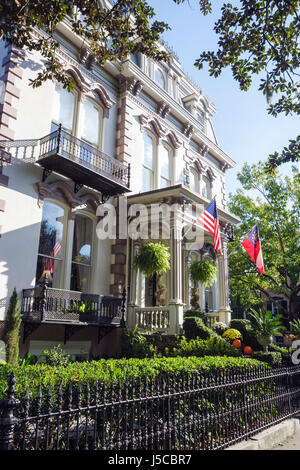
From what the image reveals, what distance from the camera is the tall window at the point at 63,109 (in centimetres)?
1241

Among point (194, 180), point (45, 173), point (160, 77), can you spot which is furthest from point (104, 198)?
point (160, 77)

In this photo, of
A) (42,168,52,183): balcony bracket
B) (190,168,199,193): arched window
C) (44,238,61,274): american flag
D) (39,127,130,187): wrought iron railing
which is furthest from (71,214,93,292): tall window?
(190,168,199,193): arched window

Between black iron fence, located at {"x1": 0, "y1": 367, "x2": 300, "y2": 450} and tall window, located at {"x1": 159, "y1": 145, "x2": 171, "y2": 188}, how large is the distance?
416 inches

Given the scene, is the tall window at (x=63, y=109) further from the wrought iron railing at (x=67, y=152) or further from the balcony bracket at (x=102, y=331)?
the balcony bracket at (x=102, y=331)

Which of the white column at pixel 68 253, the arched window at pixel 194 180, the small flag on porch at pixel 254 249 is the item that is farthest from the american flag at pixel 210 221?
the arched window at pixel 194 180

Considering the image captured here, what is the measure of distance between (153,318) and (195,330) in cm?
159

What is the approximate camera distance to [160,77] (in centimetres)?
1811

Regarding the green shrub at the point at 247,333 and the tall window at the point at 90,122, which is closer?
the green shrub at the point at 247,333

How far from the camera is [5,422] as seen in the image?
3.22 m

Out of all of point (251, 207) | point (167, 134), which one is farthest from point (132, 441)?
point (251, 207)

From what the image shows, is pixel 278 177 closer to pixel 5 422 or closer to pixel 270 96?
pixel 270 96

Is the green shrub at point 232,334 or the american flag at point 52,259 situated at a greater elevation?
the american flag at point 52,259

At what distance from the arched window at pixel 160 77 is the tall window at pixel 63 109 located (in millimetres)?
6162

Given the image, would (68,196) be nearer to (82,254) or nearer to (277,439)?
(82,254)
